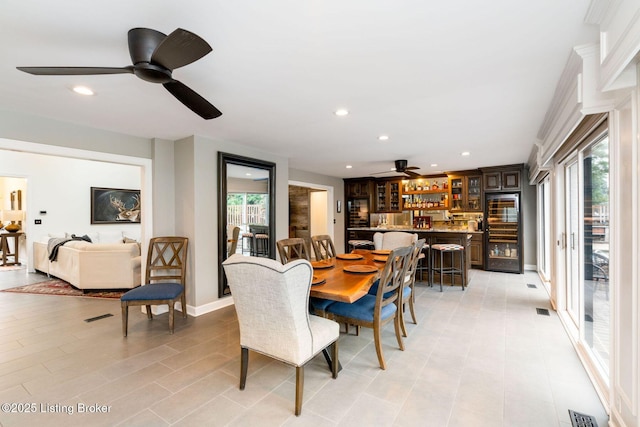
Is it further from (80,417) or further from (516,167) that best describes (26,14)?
(516,167)

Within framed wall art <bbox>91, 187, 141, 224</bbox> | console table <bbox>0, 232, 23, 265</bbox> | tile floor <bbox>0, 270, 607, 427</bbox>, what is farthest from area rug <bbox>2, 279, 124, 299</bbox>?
console table <bbox>0, 232, 23, 265</bbox>

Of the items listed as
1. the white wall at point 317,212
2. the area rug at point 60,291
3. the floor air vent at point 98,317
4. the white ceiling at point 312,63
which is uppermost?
the white ceiling at point 312,63

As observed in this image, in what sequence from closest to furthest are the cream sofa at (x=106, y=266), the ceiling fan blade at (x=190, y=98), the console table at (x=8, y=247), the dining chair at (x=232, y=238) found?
the ceiling fan blade at (x=190, y=98), the dining chair at (x=232, y=238), the cream sofa at (x=106, y=266), the console table at (x=8, y=247)

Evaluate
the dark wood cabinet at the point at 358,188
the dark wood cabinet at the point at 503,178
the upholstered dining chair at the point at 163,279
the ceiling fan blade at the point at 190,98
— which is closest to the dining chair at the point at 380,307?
the ceiling fan blade at the point at 190,98

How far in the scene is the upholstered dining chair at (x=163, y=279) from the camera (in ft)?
10.4

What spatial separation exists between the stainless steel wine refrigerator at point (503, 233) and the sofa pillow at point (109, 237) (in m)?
8.62

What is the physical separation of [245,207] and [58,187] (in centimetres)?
531

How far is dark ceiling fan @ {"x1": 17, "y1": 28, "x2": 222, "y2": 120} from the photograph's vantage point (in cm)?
134

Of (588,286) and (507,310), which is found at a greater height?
(588,286)

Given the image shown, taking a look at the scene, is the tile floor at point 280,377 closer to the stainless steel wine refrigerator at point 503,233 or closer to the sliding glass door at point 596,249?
the sliding glass door at point 596,249

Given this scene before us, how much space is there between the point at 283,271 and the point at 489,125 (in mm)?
3125

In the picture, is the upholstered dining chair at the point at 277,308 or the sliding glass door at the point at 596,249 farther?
the sliding glass door at the point at 596,249

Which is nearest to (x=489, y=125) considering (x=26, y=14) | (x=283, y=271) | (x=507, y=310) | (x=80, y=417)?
(x=507, y=310)

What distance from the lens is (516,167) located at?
6.27 m
